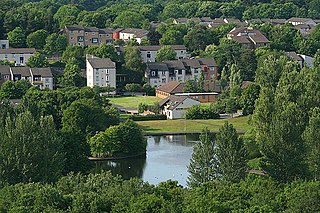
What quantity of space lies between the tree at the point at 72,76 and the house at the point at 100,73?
0.44m

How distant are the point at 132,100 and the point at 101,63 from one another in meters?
3.03

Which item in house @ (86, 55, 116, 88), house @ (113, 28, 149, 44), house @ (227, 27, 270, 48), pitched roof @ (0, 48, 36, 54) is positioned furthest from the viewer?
house @ (113, 28, 149, 44)

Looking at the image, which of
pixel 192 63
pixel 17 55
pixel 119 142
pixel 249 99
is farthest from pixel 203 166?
pixel 17 55

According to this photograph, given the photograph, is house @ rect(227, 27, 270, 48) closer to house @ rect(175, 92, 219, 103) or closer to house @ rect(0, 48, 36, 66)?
house @ rect(175, 92, 219, 103)

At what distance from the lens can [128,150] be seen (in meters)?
24.3

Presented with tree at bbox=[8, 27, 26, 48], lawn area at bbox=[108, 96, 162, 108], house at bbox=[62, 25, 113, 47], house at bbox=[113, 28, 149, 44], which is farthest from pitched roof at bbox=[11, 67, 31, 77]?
house at bbox=[113, 28, 149, 44]

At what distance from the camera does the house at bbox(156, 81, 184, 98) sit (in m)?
33.9

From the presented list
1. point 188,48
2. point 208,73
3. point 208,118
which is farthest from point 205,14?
point 208,118

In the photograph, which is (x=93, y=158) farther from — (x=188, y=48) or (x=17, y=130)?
(x=188, y=48)

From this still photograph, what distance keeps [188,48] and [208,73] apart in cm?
466

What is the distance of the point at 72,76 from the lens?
3484 cm

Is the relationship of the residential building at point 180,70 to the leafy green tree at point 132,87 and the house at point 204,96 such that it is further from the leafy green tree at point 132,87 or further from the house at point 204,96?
the house at point 204,96

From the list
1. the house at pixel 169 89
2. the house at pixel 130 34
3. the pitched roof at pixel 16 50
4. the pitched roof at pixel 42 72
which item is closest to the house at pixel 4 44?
the pitched roof at pixel 16 50

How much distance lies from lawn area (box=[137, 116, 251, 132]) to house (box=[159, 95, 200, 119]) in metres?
0.69
